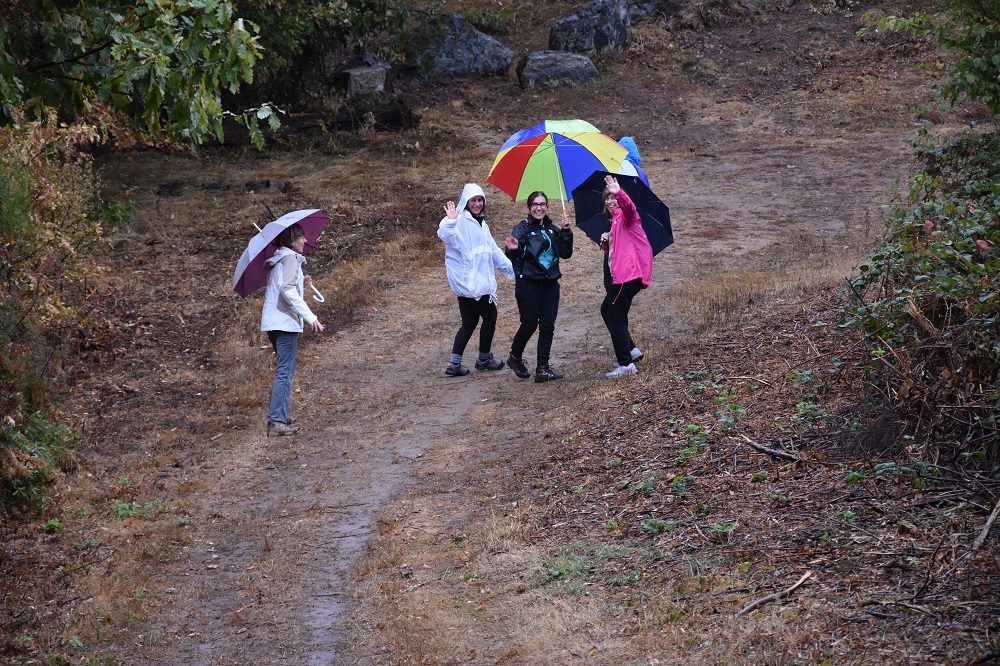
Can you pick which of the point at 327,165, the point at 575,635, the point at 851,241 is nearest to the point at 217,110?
the point at 575,635

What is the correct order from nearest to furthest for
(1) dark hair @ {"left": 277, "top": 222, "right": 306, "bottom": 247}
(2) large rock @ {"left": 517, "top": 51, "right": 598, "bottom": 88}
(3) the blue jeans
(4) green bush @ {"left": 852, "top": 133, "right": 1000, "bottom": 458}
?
(4) green bush @ {"left": 852, "top": 133, "right": 1000, "bottom": 458}, (1) dark hair @ {"left": 277, "top": 222, "right": 306, "bottom": 247}, (3) the blue jeans, (2) large rock @ {"left": 517, "top": 51, "right": 598, "bottom": 88}

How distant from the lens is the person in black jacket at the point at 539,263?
30.8 ft

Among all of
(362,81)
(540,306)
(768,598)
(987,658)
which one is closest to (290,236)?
(540,306)

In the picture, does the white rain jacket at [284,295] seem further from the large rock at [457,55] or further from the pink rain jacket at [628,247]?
the large rock at [457,55]

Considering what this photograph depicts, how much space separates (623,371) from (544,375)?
0.83m

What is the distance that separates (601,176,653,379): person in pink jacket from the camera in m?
9.11

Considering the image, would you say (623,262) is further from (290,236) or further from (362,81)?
(362,81)

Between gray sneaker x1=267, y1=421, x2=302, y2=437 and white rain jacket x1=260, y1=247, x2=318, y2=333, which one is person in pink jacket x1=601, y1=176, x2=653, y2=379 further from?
gray sneaker x1=267, y1=421, x2=302, y2=437

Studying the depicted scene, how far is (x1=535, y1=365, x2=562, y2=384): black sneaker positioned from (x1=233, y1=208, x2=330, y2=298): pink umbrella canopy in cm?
250

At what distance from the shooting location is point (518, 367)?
10102 millimetres

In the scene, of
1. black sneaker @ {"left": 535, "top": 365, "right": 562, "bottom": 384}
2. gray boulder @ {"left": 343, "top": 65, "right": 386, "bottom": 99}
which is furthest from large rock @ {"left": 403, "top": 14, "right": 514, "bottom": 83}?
black sneaker @ {"left": 535, "top": 365, "right": 562, "bottom": 384}

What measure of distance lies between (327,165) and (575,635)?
16.2 m

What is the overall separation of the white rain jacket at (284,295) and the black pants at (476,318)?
1.85 m


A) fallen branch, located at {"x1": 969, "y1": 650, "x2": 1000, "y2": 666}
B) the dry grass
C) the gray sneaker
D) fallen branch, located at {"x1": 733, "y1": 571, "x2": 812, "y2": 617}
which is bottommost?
the gray sneaker
